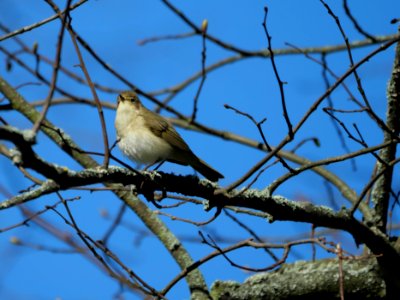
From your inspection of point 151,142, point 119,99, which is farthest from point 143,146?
point 119,99

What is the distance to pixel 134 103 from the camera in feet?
19.0

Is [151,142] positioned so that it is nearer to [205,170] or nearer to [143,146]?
[143,146]

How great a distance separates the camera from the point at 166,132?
546 centimetres

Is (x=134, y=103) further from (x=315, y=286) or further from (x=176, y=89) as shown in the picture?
(x=315, y=286)

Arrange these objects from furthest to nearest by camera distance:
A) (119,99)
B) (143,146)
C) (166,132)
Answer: (119,99)
(166,132)
(143,146)

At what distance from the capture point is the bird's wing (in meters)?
5.36

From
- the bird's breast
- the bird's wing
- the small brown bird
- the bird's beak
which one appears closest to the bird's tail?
the small brown bird

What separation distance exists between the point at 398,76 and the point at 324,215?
3.37 feet

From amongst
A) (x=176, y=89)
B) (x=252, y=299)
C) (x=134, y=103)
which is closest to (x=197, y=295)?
(x=252, y=299)

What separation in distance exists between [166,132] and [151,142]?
0.20 m

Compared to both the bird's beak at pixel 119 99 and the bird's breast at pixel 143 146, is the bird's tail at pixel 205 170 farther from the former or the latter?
the bird's beak at pixel 119 99

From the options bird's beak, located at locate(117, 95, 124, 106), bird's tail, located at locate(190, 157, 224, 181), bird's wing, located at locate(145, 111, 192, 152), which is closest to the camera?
bird's tail, located at locate(190, 157, 224, 181)

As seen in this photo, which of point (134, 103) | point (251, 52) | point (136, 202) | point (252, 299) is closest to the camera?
point (252, 299)

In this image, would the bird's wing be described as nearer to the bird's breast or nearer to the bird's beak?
the bird's breast
